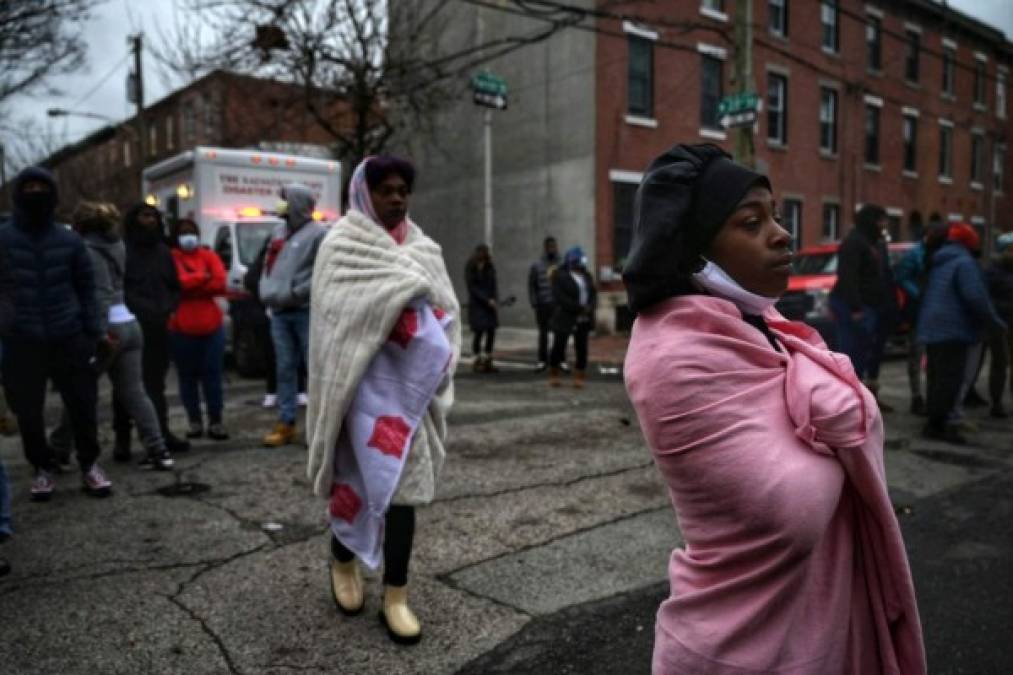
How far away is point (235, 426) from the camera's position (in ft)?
24.3

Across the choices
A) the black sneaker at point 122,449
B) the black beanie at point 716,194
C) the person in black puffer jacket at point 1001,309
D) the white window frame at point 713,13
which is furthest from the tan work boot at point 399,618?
the white window frame at point 713,13

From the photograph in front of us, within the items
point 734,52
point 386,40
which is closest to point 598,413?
point 734,52

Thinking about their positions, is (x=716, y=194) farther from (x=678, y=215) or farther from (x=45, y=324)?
(x=45, y=324)

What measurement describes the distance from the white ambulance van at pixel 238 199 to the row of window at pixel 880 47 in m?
13.3

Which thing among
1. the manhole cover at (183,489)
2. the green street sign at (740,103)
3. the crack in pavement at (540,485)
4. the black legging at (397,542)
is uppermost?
the green street sign at (740,103)

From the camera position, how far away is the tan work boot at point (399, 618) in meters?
3.11

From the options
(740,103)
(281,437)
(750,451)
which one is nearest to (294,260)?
(281,437)

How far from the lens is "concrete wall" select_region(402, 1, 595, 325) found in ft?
64.7

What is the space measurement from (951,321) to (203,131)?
29.6 metres

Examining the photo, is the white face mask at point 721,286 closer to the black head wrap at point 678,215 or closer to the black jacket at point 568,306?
the black head wrap at point 678,215

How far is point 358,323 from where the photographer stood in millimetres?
3186

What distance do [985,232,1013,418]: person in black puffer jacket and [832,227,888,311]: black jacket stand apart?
112cm

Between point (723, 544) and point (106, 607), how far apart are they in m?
2.91

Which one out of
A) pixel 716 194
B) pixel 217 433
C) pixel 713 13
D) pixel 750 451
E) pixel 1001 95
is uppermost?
pixel 1001 95
